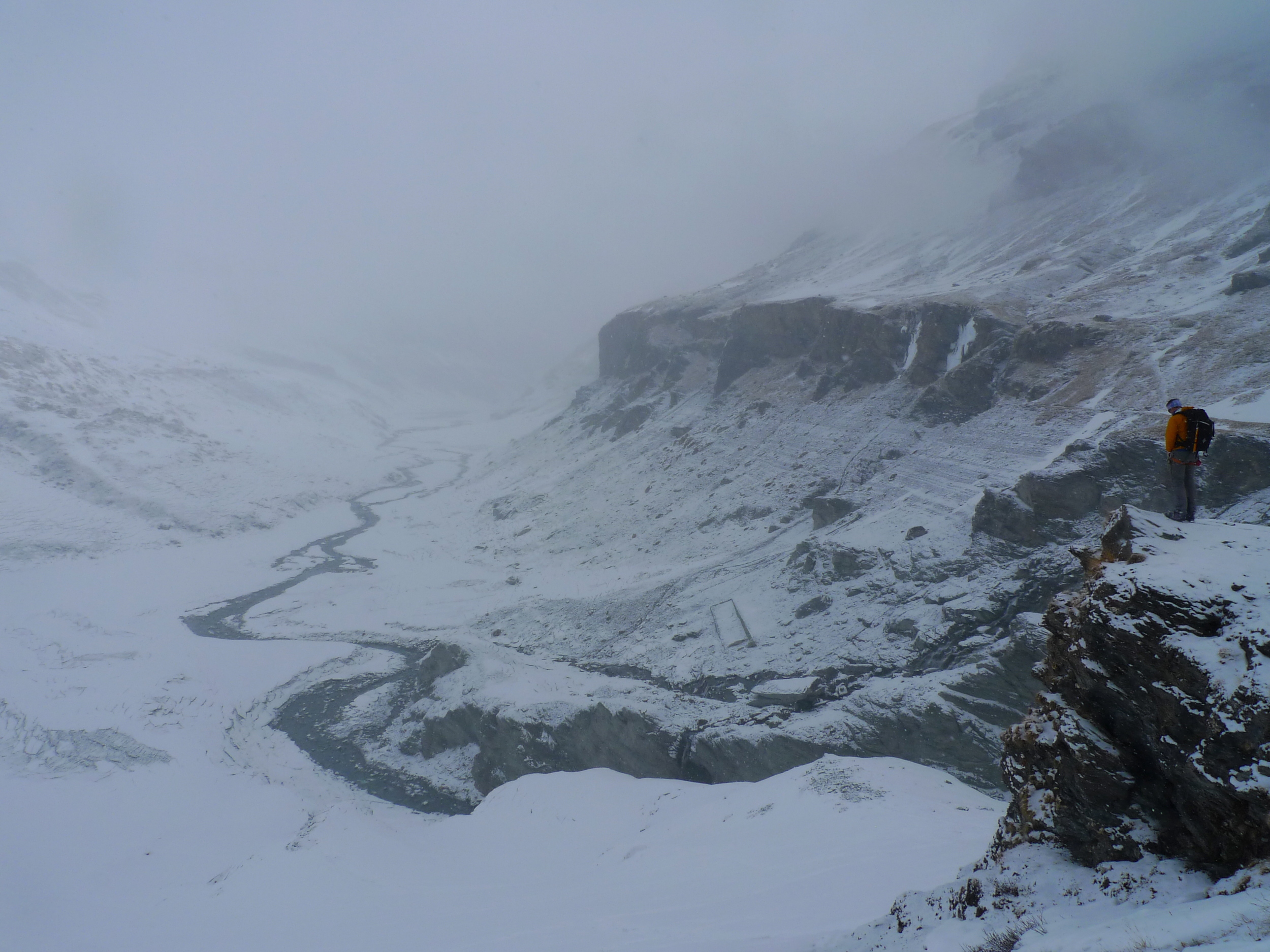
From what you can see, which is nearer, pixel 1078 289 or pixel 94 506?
pixel 1078 289

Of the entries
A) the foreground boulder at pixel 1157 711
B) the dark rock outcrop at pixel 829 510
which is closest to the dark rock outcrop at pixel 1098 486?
the dark rock outcrop at pixel 829 510

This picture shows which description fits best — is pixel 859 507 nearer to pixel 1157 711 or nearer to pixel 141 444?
pixel 1157 711

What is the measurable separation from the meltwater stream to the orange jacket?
23.1 m

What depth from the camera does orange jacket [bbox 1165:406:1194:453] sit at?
9117 mm

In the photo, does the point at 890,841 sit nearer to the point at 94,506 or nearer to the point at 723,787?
the point at 723,787

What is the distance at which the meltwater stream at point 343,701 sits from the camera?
2300cm

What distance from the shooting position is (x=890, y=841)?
35.9ft

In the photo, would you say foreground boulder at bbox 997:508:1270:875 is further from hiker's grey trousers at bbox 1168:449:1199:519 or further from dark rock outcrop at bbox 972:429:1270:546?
dark rock outcrop at bbox 972:429:1270:546

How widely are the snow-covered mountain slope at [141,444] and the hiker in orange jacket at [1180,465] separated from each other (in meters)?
56.9

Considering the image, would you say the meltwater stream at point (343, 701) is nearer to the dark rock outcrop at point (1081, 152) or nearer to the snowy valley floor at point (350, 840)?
the snowy valley floor at point (350, 840)

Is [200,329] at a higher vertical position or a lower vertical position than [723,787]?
higher

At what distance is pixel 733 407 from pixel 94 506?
50.2 m

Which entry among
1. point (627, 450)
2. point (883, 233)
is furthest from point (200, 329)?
point (883, 233)

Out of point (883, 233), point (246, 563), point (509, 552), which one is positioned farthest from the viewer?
point (883, 233)
